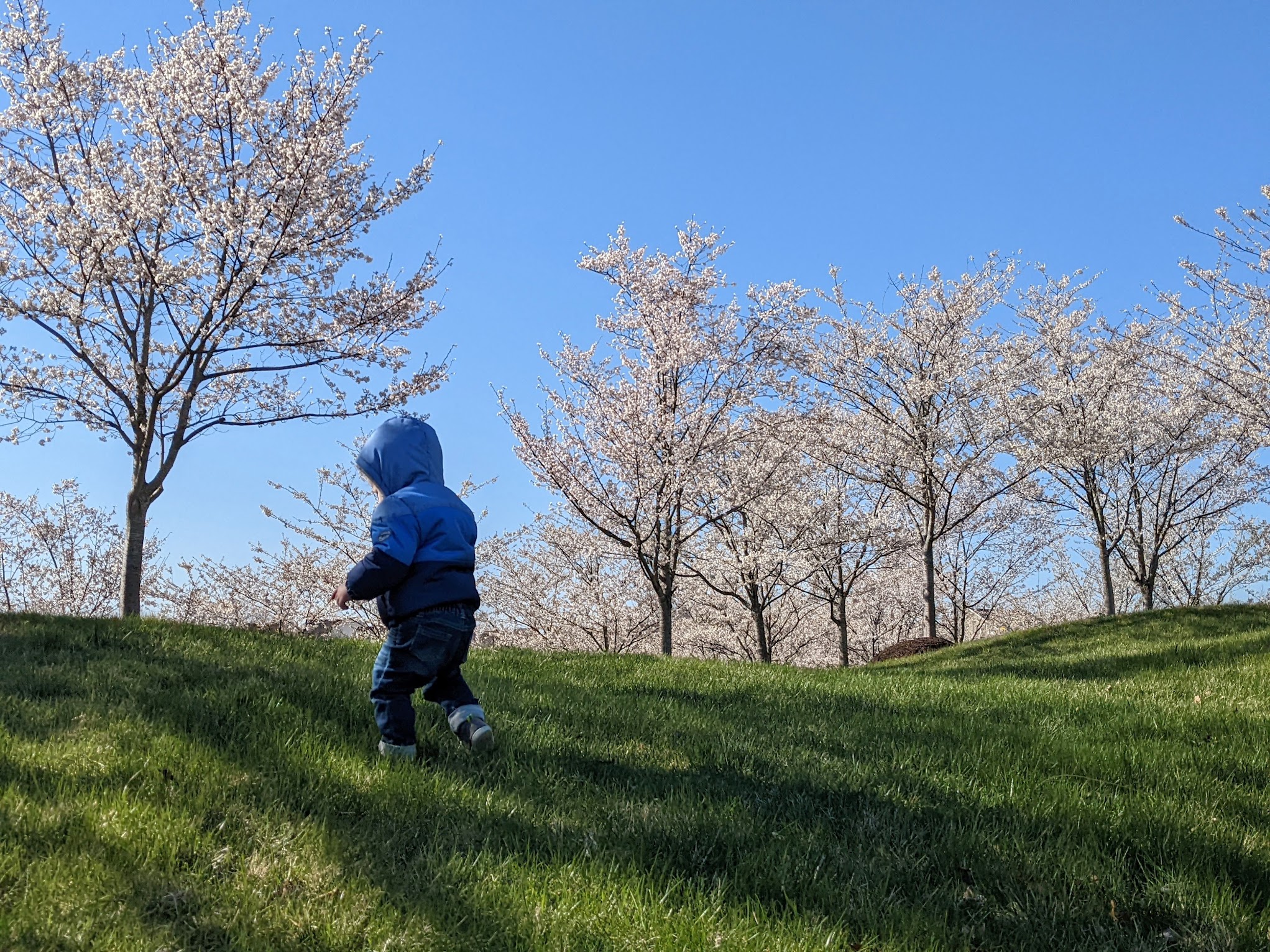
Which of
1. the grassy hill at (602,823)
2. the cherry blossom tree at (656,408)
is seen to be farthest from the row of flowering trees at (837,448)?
the grassy hill at (602,823)

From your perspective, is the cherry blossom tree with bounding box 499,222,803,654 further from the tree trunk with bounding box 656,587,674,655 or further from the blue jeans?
the blue jeans

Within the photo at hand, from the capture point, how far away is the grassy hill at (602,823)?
2.68m

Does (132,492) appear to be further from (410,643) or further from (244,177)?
(410,643)

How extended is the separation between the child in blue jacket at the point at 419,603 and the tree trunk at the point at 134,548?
7884 millimetres

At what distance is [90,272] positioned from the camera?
37.3ft

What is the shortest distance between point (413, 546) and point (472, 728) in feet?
3.33

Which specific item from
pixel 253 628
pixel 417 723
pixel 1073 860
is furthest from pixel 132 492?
pixel 1073 860

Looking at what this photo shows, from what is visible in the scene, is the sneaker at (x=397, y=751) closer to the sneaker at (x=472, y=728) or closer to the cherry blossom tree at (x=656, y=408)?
the sneaker at (x=472, y=728)

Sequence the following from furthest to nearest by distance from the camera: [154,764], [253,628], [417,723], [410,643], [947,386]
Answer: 1. [947,386]
2. [253,628]
3. [417,723]
4. [410,643]
5. [154,764]

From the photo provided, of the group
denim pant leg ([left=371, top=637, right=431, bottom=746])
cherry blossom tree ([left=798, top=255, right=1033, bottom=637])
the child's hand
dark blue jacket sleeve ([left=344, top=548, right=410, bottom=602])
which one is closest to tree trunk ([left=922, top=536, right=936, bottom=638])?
cherry blossom tree ([left=798, top=255, right=1033, bottom=637])

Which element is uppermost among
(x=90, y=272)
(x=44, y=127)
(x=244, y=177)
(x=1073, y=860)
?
(x=44, y=127)

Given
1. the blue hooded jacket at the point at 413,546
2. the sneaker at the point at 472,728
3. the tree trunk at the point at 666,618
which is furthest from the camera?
the tree trunk at the point at 666,618

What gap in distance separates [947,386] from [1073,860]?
1991cm

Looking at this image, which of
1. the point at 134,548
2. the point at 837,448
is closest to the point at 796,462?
the point at 837,448
